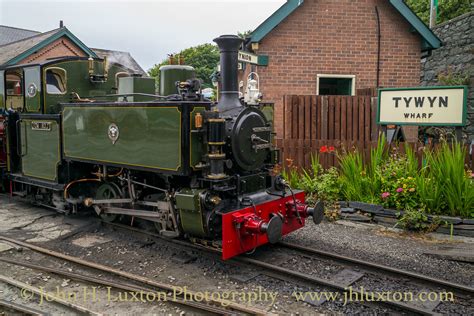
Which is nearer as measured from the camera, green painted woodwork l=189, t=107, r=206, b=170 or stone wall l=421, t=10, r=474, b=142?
green painted woodwork l=189, t=107, r=206, b=170

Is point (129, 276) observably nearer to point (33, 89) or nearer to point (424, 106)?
point (33, 89)

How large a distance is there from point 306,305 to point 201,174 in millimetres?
1924

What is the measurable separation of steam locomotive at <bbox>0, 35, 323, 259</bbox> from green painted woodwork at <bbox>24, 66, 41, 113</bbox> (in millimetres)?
18

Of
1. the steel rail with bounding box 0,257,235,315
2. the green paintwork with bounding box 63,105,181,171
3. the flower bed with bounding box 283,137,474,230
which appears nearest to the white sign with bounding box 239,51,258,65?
the flower bed with bounding box 283,137,474,230

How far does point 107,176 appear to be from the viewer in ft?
21.4

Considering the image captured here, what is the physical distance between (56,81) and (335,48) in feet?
21.5

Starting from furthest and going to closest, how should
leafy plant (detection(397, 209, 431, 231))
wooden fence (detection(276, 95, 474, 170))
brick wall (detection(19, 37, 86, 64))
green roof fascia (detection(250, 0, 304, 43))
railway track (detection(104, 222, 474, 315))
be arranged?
1. brick wall (detection(19, 37, 86, 64))
2. green roof fascia (detection(250, 0, 304, 43))
3. wooden fence (detection(276, 95, 474, 170))
4. leafy plant (detection(397, 209, 431, 231))
5. railway track (detection(104, 222, 474, 315))

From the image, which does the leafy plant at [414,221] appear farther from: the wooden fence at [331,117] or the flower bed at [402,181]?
the wooden fence at [331,117]

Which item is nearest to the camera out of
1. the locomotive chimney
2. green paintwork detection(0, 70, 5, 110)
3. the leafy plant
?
the locomotive chimney

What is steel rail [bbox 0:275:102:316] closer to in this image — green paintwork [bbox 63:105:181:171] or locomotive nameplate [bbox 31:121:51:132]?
green paintwork [bbox 63:105:181:171]

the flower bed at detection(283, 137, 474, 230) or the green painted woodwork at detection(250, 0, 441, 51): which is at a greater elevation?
the green painted woodwork at detection(250, 0, 441, 51)

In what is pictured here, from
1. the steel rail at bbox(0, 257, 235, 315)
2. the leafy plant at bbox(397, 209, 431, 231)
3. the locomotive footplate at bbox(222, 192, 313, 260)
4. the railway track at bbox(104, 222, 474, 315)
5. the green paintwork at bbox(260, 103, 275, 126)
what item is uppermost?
the green paintwork at bbox(260, 103, 275, 126)

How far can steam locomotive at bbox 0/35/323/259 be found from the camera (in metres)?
5.01

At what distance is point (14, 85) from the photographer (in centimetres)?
883
